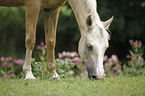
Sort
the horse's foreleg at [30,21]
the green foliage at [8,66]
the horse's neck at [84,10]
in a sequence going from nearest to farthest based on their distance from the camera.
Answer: the horse's neck at [84,10] < the horse's foreleg at [30,21] < the green foliage at [8,66]

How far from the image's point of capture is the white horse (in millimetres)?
3711

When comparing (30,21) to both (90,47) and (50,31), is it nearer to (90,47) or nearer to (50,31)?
(50,31)

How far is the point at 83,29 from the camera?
13.2ft

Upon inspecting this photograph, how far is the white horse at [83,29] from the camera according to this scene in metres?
3.71

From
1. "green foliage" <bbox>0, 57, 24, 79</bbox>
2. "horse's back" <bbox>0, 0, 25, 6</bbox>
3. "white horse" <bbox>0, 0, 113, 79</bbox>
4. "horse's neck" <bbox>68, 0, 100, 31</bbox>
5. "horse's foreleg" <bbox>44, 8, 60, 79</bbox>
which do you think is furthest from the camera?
"green foliage" <bbox>0, 57, 24, 79</bbox>

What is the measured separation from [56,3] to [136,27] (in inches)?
339

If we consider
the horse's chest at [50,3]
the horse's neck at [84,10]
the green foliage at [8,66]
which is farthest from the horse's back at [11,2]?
the green foliage at [8,66]

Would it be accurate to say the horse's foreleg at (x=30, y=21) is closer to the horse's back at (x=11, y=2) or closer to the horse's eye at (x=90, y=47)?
the horse's back at (x=11, y=2)

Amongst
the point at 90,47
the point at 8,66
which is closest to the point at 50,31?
the point at 90,47

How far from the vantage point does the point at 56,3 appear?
169 inches

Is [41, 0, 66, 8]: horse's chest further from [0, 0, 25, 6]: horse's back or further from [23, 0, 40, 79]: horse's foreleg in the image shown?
[0, 0, 25, 6]: horse's back

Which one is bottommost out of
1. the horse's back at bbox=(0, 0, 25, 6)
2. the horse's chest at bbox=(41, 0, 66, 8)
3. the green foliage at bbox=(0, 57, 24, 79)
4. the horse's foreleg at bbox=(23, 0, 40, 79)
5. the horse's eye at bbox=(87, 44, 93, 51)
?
the green foliage at bbox=(0, 57, 24, 79)

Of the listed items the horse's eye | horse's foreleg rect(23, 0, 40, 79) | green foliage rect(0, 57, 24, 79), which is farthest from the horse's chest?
green foliage rect(0, 57, 24, 79)

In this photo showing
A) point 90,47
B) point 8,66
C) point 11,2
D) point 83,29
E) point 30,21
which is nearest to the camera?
point 90,47
